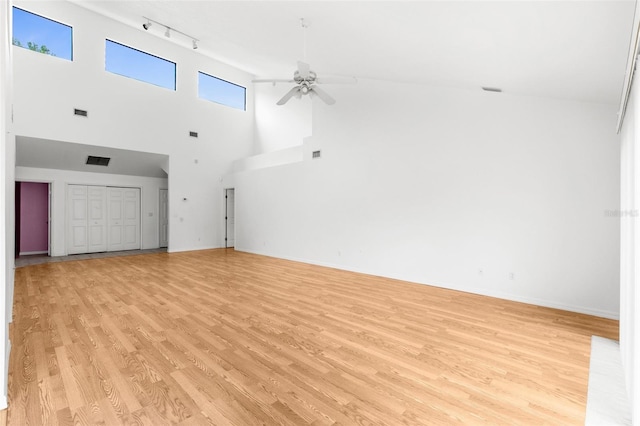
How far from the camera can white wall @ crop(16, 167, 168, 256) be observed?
803 centimetres

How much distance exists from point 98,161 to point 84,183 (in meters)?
0.90

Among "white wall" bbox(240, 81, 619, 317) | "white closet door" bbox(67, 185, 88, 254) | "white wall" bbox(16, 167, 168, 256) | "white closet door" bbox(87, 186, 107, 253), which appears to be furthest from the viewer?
"white closet door" bbox(87, 186, 107, 253)

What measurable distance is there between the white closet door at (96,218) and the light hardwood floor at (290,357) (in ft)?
15.1

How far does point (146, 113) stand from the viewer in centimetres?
832

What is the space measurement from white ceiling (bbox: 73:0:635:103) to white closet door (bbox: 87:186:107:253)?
17.1ft

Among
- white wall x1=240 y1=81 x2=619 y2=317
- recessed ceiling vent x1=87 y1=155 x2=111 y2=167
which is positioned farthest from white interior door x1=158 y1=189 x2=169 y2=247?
white wall x1=240 y1=81 x2=619 y2=317

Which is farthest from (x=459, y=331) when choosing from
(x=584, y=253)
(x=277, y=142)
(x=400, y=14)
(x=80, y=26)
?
(x=80, y=26)

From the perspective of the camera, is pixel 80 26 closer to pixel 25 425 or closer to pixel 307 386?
pixel 25 425

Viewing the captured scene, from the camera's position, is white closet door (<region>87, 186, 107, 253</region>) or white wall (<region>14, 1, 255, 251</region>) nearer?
white wall (<region>14, 1, 255, 251</region>)

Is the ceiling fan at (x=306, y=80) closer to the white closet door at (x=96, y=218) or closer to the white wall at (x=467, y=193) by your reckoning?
the white wall at (x=467, y=193)

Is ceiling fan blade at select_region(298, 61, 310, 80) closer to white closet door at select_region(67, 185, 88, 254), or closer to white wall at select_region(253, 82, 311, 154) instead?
white wall at select_region(253, 82, 311, 154)

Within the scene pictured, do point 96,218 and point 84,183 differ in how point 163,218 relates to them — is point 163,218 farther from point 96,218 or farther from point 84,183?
point 84,183

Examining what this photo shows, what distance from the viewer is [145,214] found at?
389 inches

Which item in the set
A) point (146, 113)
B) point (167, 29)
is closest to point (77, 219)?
point (146, 113)
